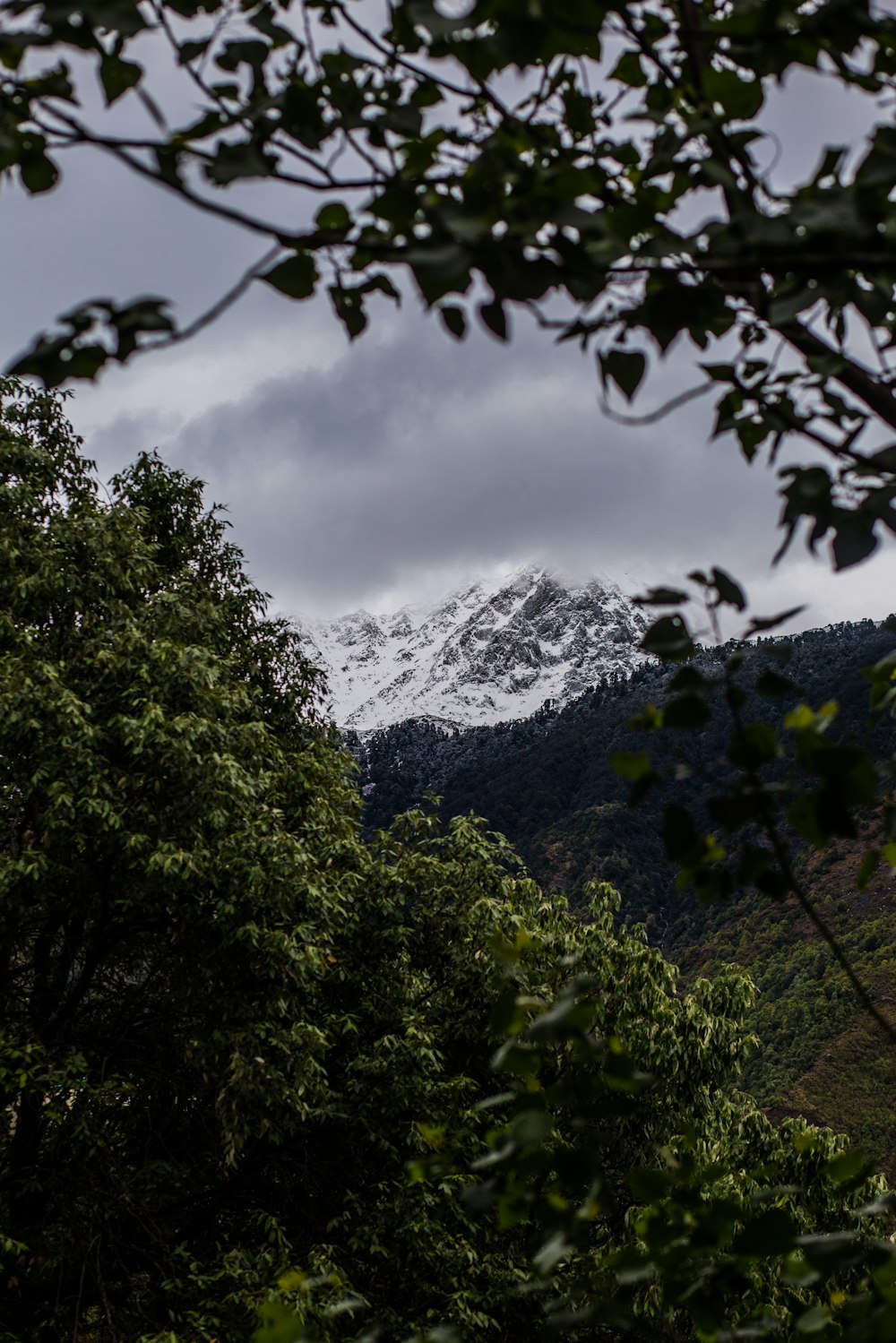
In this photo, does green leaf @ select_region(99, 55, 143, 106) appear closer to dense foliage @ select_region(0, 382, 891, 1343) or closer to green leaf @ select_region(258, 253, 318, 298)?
green leaf @ select_region(258, 253, 318, 298)

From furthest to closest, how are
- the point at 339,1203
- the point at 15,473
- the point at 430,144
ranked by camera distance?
the point at 15,473 < the point at 339,1203 < the point at 430,144

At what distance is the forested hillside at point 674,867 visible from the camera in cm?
3778

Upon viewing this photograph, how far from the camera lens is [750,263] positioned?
1.21 m

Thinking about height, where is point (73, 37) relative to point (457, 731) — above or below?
below

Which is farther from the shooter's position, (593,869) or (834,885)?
(593,869)

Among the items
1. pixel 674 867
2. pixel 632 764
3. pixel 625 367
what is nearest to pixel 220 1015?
pixel 632 764

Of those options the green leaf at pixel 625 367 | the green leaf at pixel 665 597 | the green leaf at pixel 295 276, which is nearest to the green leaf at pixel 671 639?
the green leaf at pixel 665 597

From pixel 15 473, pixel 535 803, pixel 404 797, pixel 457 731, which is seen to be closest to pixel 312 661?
Answer: pixel 15 473

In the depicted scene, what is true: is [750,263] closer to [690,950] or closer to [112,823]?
[112,823]

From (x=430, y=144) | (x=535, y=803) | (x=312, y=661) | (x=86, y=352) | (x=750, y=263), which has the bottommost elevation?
(x=750, y=263)

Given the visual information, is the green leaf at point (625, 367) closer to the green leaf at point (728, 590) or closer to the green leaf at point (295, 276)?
the green leaf at point (728, 590)

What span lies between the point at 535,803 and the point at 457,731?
4990 cm

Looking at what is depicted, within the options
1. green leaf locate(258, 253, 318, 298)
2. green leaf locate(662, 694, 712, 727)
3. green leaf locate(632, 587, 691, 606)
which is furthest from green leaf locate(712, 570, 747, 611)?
green leaf locate(258, 253, 318, 298)

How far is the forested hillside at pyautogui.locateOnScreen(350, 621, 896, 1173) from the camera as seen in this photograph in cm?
3778
